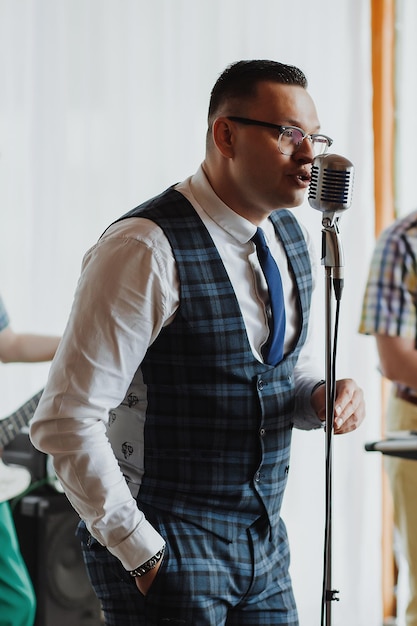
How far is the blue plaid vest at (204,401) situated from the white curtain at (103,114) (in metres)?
1.48

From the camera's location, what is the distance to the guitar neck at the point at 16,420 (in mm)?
2910

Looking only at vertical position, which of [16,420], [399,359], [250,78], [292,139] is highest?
[250,78]

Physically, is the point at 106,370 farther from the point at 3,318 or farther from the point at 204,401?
the point at 3,318

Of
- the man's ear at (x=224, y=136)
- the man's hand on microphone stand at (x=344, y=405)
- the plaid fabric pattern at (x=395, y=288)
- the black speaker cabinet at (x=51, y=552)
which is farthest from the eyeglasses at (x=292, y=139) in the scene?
the black speaker cabinet at (x=51, y=552)

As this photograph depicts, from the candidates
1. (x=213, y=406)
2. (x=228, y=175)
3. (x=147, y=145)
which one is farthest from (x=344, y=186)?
(x=147, y=145)

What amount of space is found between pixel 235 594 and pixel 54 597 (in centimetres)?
141

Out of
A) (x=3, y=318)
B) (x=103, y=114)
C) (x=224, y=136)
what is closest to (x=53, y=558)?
(x=3, y=318)

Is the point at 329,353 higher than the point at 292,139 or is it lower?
lower

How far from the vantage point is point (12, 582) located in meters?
2.73

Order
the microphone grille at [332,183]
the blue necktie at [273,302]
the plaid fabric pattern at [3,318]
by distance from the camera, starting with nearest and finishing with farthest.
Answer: the microphone grille at [332,183]
the blue necktie at [273,302]
the plaid fabric pattern at [3,318]

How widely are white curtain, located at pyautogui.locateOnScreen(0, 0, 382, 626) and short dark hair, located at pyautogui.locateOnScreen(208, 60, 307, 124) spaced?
1.35 m

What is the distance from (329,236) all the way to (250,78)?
16.7 inches

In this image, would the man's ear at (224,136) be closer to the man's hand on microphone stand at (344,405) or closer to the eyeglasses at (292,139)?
the eyeglasses at (292,139)

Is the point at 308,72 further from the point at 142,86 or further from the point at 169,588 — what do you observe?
the point at 169,588
